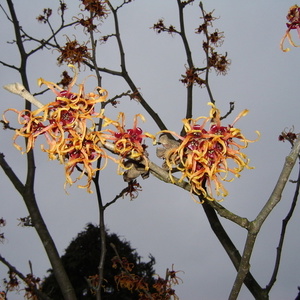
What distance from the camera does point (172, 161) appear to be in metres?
1.11

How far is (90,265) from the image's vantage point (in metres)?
Result: 7.89

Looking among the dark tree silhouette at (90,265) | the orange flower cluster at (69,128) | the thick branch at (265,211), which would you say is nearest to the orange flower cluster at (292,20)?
the thick branch at (265,211)

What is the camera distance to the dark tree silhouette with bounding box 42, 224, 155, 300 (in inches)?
295

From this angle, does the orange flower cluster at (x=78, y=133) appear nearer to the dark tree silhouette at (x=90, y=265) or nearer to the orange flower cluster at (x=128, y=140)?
the orange flower cluster at (x=128, y=140)

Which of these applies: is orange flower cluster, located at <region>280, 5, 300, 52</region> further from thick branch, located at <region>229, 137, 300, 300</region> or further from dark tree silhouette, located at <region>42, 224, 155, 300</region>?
dark tree silhouette, located at <region>42, 224, 155, 300</region>

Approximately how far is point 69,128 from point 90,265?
745 centimetres

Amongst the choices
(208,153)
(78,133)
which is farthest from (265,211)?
(78,133)

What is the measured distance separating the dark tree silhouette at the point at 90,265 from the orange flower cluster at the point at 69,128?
6.57 meters

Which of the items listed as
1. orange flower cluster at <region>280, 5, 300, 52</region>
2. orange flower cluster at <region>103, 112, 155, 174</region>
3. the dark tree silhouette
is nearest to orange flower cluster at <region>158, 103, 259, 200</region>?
orange flower cluster at <region>103, 112, 155, 174</region>

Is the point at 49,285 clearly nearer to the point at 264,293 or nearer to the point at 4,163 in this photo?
the point at 4,163

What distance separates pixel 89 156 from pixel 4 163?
2185 mm

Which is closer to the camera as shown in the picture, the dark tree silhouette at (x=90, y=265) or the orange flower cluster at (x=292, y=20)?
the orange flower cluster at (x=292, y=20)

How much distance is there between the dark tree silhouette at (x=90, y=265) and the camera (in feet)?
24.6

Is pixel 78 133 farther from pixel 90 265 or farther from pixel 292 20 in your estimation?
pixel 90 265
